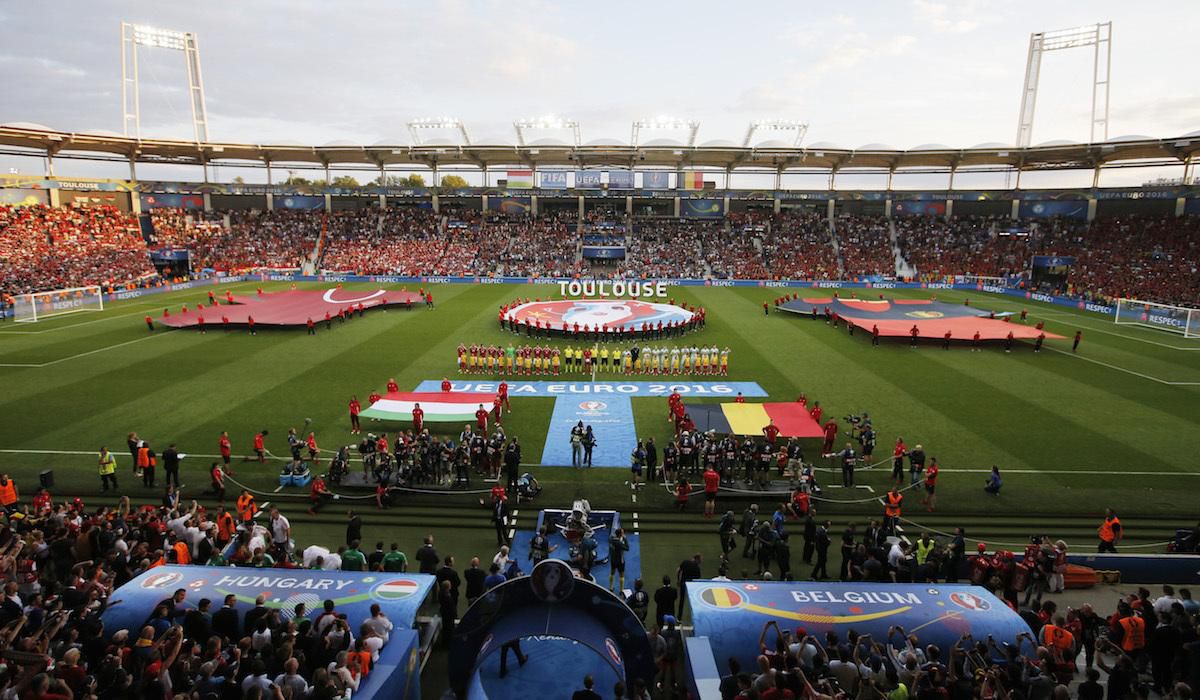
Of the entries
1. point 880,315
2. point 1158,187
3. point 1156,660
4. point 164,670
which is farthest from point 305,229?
point 1158,187

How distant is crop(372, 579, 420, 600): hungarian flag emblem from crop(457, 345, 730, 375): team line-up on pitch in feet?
52.8

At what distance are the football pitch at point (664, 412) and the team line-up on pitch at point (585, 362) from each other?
3.49ft

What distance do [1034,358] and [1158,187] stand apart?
145ft

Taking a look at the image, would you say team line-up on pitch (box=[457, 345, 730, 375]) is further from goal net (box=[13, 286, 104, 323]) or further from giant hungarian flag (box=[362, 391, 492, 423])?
goal net (box=[13, 286, 104, 323])

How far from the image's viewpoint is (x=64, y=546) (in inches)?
410

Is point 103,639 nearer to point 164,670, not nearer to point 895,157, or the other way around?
point 164,670

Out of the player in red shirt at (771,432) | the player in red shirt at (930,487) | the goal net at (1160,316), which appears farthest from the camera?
the goal net at (1160,316)

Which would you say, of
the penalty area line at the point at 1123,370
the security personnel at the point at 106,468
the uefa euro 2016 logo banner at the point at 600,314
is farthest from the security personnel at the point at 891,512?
the penalty area line at the point at 1123,370

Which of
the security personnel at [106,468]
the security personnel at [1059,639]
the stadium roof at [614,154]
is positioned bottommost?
the security personnel at [106,468]

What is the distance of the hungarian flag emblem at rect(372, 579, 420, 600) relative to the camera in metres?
9.00

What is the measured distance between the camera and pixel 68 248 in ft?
165

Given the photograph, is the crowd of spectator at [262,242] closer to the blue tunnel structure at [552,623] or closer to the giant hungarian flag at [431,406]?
the giant hungarian flag at [431,406]

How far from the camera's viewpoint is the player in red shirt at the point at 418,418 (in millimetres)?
18172

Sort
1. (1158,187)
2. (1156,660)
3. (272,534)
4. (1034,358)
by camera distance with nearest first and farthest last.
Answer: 1. (1156,660)
2. (272,534)
3. (1034,358)
4. (1158,187)
